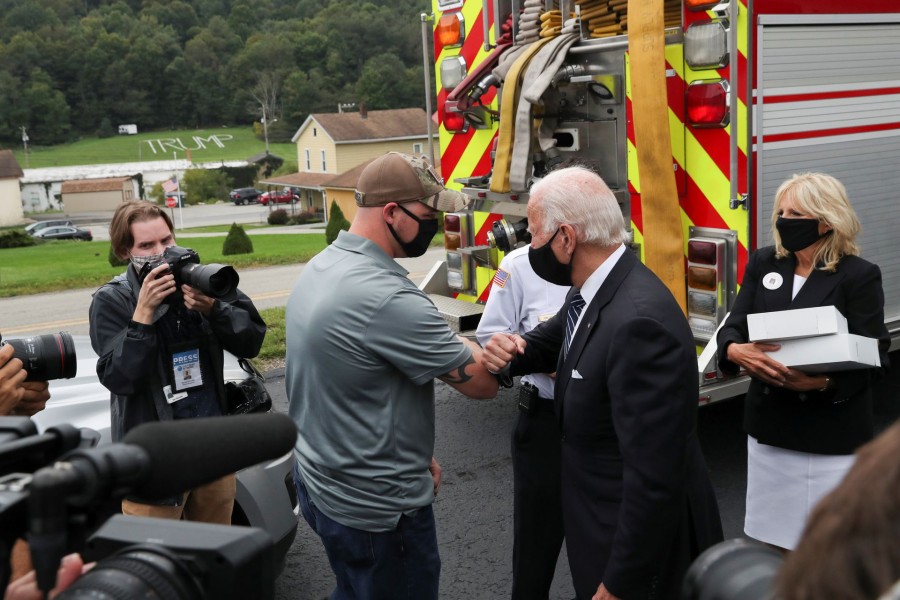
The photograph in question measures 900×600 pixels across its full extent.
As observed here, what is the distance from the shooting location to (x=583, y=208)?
2.83 meters

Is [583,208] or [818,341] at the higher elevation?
[583,208]

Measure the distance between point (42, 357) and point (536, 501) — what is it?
1.92m

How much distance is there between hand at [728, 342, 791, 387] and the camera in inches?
140

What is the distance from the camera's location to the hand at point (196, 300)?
355 centimetres

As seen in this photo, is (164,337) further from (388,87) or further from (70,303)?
(388,87)

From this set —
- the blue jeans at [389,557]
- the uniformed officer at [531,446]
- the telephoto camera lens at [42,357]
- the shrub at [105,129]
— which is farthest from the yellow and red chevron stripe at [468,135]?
the shrub at [105,129]

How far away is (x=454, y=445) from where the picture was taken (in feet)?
20.0

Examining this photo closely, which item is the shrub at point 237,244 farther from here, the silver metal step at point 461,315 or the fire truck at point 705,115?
the fire truck at point 705,115

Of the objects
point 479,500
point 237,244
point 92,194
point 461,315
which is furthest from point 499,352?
point 92,194

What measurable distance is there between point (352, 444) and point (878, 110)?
3.69 meters

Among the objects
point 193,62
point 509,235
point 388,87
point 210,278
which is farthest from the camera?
point 193,62

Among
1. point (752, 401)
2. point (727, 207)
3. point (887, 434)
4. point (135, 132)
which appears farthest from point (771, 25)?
point (135, 132)

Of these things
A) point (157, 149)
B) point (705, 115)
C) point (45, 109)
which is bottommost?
point (705, 115)

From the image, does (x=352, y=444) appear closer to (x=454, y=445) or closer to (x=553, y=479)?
(x=553, y=479)
